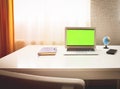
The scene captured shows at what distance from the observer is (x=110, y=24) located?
249 cm

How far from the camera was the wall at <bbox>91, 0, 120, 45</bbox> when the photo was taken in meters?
2.46

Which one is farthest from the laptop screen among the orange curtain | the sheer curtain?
the orange curtain

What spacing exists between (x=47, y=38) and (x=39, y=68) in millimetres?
1481

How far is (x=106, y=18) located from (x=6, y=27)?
56.1 inches

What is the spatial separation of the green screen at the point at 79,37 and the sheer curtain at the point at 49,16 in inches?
28.1

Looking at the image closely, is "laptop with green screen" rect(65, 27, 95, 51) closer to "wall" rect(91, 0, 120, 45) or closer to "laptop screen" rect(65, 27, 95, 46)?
"laptop screen" rect(65, 27, 95, 46)

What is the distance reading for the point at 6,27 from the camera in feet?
8.27

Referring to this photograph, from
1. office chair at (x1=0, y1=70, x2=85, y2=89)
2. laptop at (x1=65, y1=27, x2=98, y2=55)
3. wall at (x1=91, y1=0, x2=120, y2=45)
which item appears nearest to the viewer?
office chair at (x1=0, y1=70, x2=85, y2=89)

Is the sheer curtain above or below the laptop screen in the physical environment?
above

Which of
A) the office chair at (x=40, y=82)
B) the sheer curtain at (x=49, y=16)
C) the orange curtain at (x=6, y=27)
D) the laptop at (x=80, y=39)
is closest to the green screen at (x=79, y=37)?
the laptop at (x=80, y=39)

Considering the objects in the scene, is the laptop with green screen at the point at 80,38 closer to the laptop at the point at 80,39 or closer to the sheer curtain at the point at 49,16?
the laptop at the point at 80,39

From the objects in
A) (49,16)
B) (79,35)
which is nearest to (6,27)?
(49,16)

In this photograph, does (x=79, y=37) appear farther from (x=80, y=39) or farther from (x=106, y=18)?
(x=106, y=18)

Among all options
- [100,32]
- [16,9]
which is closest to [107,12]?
[100,32]
